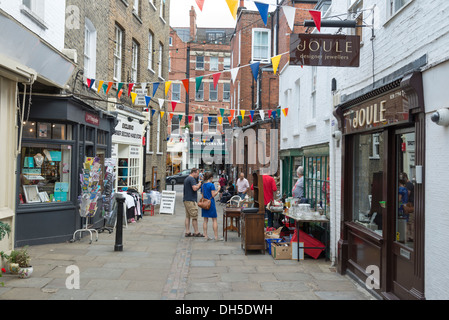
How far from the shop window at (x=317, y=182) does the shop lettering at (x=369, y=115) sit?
229 centimetres

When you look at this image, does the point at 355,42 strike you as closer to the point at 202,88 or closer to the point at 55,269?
the point at 55,269

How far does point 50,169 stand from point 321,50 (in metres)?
6.89

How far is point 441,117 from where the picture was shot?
4551mm

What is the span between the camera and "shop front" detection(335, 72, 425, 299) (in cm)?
528

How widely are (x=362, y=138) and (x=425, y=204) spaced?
266 cm

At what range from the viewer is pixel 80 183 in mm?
10969

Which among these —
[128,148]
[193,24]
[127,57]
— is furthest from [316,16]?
[193,24]

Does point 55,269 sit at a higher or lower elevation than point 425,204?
lower

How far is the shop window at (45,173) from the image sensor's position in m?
9.80

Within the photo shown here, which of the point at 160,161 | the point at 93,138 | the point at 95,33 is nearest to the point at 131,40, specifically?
the point at 95,33

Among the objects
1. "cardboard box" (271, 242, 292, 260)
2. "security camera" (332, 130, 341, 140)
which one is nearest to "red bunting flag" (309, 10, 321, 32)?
"security camera" (332, 130, 341, 140)

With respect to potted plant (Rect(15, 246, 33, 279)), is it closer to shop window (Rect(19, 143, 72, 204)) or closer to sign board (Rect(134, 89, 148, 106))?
shop window (Rect(19, 143, 72, 204))

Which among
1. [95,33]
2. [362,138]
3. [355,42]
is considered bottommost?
[362,138]

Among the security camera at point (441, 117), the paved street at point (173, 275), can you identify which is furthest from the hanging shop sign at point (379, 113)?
the paved street at point (173, 275)
